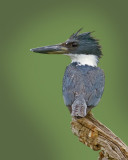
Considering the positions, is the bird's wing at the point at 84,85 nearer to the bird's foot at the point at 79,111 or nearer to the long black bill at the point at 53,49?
the bird's foot at the point at 79,111

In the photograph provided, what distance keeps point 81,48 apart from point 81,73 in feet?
1.32

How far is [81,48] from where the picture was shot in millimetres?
5227

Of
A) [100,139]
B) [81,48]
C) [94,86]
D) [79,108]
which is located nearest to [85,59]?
[81,48]

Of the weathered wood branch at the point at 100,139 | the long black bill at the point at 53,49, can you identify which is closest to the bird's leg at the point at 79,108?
the weathered wood branch at the point at 100,139

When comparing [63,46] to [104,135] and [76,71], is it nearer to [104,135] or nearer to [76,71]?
[76,71]

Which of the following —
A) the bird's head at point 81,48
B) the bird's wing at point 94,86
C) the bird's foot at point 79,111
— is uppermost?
the bird's head at point 81,48

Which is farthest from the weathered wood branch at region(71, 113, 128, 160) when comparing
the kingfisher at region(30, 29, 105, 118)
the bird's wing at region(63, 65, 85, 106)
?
the bird's wing at region(63, 65, 85, 106)

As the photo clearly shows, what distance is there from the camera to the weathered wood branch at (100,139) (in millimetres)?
4266

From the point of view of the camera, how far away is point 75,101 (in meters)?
4.50

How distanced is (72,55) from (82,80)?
1.85 feet

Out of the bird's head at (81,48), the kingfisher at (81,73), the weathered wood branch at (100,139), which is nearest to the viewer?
the weathered wood branch at (100,139)

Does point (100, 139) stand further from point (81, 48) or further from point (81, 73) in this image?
point (81, 48)

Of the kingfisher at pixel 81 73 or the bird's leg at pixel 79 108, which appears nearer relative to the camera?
the bird's leg at pixel 79 108

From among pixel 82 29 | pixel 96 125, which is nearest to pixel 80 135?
pixel 96 125
